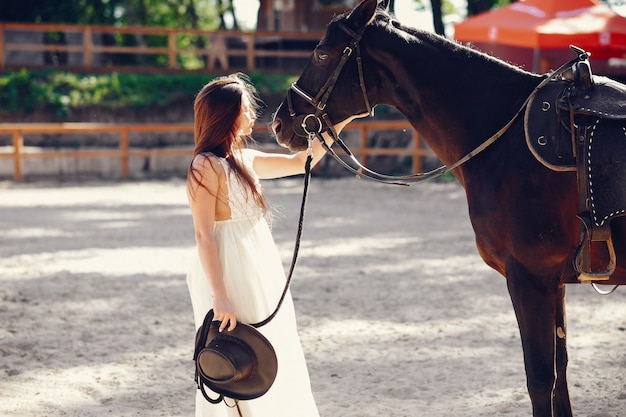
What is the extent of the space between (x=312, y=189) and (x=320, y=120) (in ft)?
37.0

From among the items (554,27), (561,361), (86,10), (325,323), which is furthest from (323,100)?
(86,10)

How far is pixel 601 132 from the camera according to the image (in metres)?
3.20

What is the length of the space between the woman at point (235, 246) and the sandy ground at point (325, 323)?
28.0 inches

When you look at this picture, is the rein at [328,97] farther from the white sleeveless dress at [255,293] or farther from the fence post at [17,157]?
the fence post at [17,157]

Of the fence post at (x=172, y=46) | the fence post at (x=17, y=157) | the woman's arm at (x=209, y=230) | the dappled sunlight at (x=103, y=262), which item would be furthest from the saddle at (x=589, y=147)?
the fence post at (x=172, y=46)

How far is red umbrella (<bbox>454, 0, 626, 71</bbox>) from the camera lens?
35.7 feet

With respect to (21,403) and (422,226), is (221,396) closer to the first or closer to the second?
(21,403)

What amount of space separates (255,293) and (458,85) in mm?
1242

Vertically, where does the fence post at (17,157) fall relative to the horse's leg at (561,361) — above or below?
below

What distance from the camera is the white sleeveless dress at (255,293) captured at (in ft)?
11.1

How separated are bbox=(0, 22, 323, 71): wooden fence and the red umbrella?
10.8 m

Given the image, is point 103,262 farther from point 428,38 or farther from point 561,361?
point 561,361

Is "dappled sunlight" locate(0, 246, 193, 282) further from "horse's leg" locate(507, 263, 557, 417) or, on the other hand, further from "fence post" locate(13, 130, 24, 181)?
"fence post" locate(13, 130, 24, 181)

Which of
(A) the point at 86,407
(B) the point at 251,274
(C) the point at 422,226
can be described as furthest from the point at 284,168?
(C) the point at 422,226
